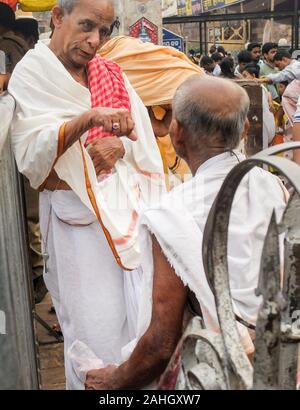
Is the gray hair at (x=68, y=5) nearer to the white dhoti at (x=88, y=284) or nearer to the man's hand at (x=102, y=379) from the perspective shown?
the white dhoti at (x=88, y=284)

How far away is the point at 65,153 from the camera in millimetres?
3023

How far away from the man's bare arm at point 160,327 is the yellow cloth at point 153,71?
8.43ft

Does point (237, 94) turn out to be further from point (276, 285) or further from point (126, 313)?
point (126, 313)

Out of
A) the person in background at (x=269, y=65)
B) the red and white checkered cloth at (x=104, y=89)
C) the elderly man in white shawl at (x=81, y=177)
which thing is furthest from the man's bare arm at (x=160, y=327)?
the person in background at (x=269, y=65)

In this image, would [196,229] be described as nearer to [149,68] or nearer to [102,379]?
[102,379]

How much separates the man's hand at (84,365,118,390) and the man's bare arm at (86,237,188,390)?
0.12 metres

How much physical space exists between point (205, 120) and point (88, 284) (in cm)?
129

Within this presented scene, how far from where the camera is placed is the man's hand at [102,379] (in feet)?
7.14

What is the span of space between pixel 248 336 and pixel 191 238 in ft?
1.02

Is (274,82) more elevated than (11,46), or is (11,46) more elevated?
(11,46)

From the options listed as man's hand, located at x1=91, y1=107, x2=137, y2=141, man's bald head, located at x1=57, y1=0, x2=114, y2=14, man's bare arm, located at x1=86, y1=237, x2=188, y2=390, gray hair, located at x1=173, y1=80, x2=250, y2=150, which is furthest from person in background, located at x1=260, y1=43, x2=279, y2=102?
man's bare arm, located at x1=86, y1=237, x2=188, y2=390

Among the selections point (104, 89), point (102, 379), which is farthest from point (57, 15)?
point (102, 379)

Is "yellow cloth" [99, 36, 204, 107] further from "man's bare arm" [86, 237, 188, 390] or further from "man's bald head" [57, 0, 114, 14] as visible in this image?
"man's bare arm" [86, 237, 188, 390]

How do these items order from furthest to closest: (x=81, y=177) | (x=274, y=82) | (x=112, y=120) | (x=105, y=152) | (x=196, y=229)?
(x=274, y=82), (x=105, y=152), (x=81, y=177), (x=112, y=120), (x=196, y=229)
